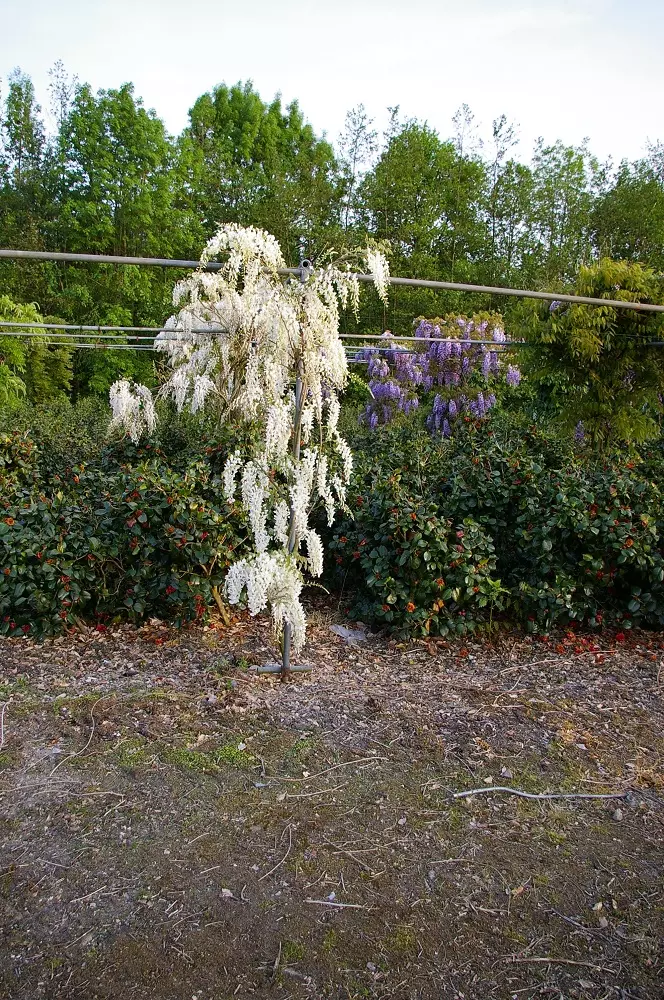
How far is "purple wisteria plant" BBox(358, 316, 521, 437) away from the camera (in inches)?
383

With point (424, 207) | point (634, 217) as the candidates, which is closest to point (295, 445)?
point (634, 217)

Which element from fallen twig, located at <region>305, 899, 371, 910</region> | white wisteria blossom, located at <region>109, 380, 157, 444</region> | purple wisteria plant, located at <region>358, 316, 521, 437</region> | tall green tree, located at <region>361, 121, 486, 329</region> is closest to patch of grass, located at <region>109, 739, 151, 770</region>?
fallen twig, located at <region>305, 899, 371, 910</region>

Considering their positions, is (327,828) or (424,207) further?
(424,207)

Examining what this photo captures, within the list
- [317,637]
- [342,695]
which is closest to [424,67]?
[317,637]

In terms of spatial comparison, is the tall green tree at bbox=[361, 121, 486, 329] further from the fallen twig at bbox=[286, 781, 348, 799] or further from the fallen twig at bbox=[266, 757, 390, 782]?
the fallen twig at bbox=[286, 781, 348, 799]

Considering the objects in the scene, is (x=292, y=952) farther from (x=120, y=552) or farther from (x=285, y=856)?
(x=120, y=552)

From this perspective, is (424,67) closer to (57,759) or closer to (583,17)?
(583,17)

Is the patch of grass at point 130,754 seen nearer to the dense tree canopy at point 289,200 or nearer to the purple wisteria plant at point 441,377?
the purple wisteria plant at point 441,377

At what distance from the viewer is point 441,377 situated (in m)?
9.95

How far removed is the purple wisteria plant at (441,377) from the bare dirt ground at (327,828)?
6.97 meters

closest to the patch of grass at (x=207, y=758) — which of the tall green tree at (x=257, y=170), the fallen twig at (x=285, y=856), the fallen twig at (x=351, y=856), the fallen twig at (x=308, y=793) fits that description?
the fallen twig at (x=308, y=793)

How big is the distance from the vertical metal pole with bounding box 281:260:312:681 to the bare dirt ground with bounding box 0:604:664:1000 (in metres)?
0.10

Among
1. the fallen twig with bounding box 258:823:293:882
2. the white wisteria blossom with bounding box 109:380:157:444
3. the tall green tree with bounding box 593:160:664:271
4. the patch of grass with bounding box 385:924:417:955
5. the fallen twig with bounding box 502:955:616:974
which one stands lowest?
the fallen twig with bounding box 258:823:293:882

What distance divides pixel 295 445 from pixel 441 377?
7.61 metres
